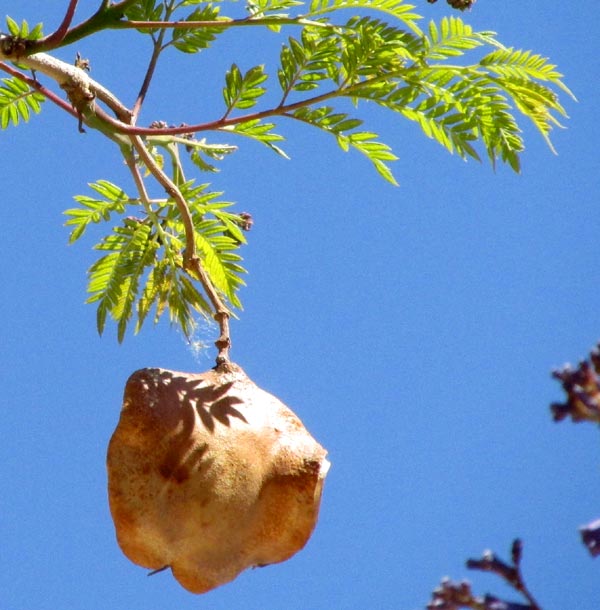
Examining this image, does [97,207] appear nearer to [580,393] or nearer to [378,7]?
[378,7]

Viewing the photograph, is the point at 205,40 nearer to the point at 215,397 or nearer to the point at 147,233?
the point at 147,233

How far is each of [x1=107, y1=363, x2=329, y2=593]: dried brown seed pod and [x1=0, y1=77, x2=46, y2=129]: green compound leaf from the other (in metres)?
1.43

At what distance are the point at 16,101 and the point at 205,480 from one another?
73.3 inches

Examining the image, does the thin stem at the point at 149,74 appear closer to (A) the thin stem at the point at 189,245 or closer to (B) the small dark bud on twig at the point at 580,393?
(A) the thin stem at the point at 189,245

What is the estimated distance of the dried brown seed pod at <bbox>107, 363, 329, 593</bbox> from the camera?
346 cm

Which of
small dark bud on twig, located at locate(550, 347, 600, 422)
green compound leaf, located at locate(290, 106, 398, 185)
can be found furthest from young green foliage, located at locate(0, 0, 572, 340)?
small dark bud on twig, located at locate(550, 347, 600, 422)

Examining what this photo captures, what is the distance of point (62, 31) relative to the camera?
3545 mm

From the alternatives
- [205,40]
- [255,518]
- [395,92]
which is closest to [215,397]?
[255,518]

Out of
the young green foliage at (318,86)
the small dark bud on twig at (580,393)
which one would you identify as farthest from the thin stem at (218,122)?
the small dark bud on twig at (580,393)

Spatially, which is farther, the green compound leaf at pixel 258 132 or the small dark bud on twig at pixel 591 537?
the green compound leaf at pixel 258 132

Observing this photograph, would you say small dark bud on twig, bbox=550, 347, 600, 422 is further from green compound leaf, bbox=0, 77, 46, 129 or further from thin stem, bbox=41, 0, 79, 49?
green compound leaf, bbox=0, 77, 46, 129

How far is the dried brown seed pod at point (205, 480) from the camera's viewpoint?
3463 millimetres

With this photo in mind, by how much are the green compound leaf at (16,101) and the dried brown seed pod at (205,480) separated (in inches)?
56.4

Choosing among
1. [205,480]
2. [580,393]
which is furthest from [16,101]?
[580,393]
